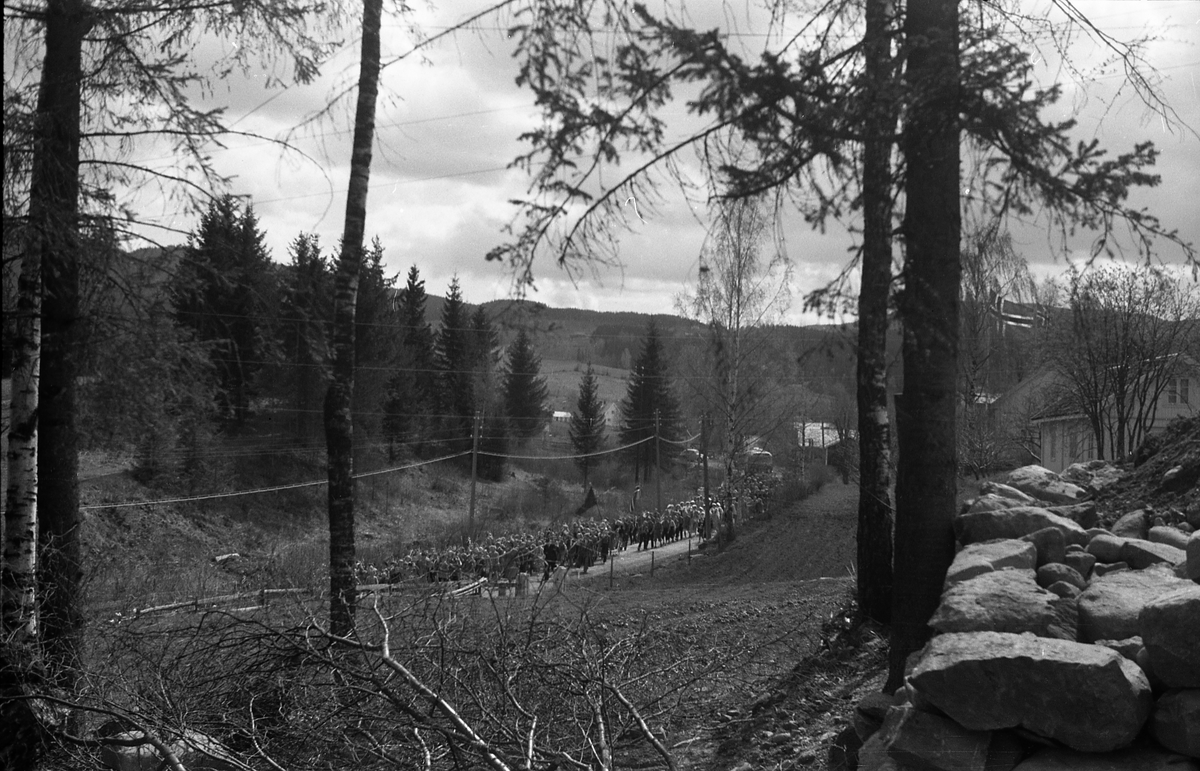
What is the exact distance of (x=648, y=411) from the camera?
50.5 metres

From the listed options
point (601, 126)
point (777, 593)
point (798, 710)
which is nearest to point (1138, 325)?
point (777, 593)

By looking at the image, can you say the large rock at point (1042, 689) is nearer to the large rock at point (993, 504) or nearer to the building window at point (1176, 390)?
the large rock at point (993, 504)

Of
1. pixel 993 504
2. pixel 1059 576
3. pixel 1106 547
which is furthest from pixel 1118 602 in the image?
pixel 993 504

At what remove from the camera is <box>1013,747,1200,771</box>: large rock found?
2.96m

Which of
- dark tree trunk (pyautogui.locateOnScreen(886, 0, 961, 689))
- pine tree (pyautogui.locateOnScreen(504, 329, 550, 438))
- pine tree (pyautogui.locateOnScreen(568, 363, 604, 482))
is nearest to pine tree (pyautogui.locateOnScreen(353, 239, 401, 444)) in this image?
pine tree (pyautogui.locateOnScreen(504, 329, 550, 438))

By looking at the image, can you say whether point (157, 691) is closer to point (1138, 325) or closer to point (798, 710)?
point (798, 710)

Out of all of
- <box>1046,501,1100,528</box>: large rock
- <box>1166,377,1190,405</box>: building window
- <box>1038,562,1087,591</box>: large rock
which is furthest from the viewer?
<box>1166,377,1190,405</box>: building window

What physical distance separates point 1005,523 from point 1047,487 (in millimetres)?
1710

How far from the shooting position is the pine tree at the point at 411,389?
3812 centimetres

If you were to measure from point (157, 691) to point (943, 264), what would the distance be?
469 centimetres

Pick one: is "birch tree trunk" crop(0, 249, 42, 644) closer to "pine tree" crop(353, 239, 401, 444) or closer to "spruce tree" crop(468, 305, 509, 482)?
"pine tree" crop(353, 239, 401, 444)

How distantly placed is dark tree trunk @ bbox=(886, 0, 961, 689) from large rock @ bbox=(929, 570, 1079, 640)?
98 cm

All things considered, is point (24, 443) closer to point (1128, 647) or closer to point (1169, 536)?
point (1128, 647)

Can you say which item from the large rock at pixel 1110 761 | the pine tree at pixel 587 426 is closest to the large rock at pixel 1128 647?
the large rock at pixel 1110 761
